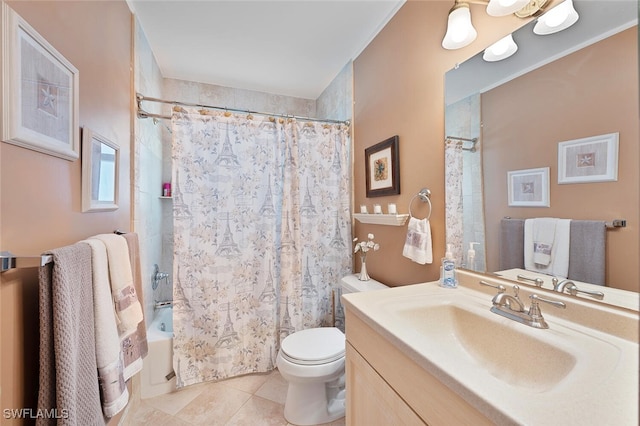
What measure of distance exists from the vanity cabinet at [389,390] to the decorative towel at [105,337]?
85 centimetres

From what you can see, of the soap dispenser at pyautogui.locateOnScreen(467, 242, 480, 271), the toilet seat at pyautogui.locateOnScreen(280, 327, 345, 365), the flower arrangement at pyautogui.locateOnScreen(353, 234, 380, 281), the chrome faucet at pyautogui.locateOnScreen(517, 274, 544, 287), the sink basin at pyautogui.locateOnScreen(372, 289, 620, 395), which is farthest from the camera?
the flower arrangement at pyautogui.locateOnScreen(353, 234, 380, 281)

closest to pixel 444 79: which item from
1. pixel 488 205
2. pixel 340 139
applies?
pixel 488 205

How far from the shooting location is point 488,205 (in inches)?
41.4

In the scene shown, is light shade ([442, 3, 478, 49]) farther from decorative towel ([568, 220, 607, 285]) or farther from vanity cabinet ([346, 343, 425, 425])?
vanity cabinet ([346, 343, 425, 425])

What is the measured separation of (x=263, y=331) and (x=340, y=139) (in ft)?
5.54

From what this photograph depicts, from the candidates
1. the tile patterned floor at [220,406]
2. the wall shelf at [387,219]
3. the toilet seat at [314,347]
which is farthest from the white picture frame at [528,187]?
the tile patterned floor at [220,406]

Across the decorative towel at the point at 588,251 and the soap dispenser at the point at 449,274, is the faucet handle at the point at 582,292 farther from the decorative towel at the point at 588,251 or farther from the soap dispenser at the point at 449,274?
the soap dispenser at the point at 449,274

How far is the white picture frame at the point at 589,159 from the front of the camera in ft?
2.28

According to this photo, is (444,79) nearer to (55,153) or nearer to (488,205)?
(488,205)

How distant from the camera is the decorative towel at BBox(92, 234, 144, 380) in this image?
36.7 inches

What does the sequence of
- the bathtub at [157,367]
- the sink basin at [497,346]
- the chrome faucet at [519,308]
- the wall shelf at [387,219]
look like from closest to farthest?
the sink basin at [497,346] → the chrome faucet at [519,308] → the wall shelf at [387,219] → the bathtub at [157,367]

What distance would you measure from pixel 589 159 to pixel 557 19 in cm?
50

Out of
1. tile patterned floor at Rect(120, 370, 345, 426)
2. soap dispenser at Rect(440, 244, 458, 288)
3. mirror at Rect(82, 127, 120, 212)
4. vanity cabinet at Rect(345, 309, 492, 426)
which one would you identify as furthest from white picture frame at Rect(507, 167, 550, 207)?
mirror at Rect(82, 127, 120, 212)

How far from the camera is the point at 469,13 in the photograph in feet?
3.51
